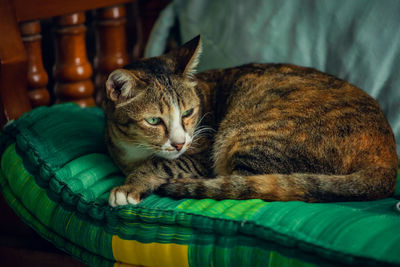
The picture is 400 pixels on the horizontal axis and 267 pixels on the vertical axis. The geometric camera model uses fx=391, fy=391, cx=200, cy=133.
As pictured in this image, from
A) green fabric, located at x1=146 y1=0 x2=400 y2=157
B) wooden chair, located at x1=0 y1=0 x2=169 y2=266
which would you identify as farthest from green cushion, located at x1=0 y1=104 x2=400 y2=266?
green fabric, located at x1=146 y1=0 x2=400 y2=157

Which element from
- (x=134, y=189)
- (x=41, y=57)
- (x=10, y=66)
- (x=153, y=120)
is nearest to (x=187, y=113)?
(x=153, y=120)

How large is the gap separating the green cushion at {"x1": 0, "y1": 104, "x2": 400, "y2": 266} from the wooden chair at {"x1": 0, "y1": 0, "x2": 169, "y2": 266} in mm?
152

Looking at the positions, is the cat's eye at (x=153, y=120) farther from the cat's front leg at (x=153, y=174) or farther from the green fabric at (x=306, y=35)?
the green fabric at (x=306, y=35)

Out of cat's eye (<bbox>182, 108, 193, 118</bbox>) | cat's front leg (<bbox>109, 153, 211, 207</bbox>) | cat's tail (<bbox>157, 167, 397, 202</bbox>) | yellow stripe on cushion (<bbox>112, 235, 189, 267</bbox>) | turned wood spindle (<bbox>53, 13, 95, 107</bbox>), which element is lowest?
yellow stripe on cushion (<bbox>112, 235, 189, 267</bbox>)

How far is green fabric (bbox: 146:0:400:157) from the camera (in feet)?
5.45

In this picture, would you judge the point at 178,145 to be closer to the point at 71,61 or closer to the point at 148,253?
the point at 148,253

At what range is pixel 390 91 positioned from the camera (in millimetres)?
1651

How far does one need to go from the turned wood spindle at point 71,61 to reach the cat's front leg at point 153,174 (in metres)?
0.77

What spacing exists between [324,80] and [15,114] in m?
1.23

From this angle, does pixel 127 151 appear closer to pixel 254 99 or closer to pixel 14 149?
pixel 14 149

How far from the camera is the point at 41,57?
6.01 feet

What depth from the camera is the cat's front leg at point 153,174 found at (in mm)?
1170

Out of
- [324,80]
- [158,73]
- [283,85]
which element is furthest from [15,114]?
[324,80]

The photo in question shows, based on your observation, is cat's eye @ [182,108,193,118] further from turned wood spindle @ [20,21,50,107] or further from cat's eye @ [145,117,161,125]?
turned wood spindle @ [20,21,50,107]
